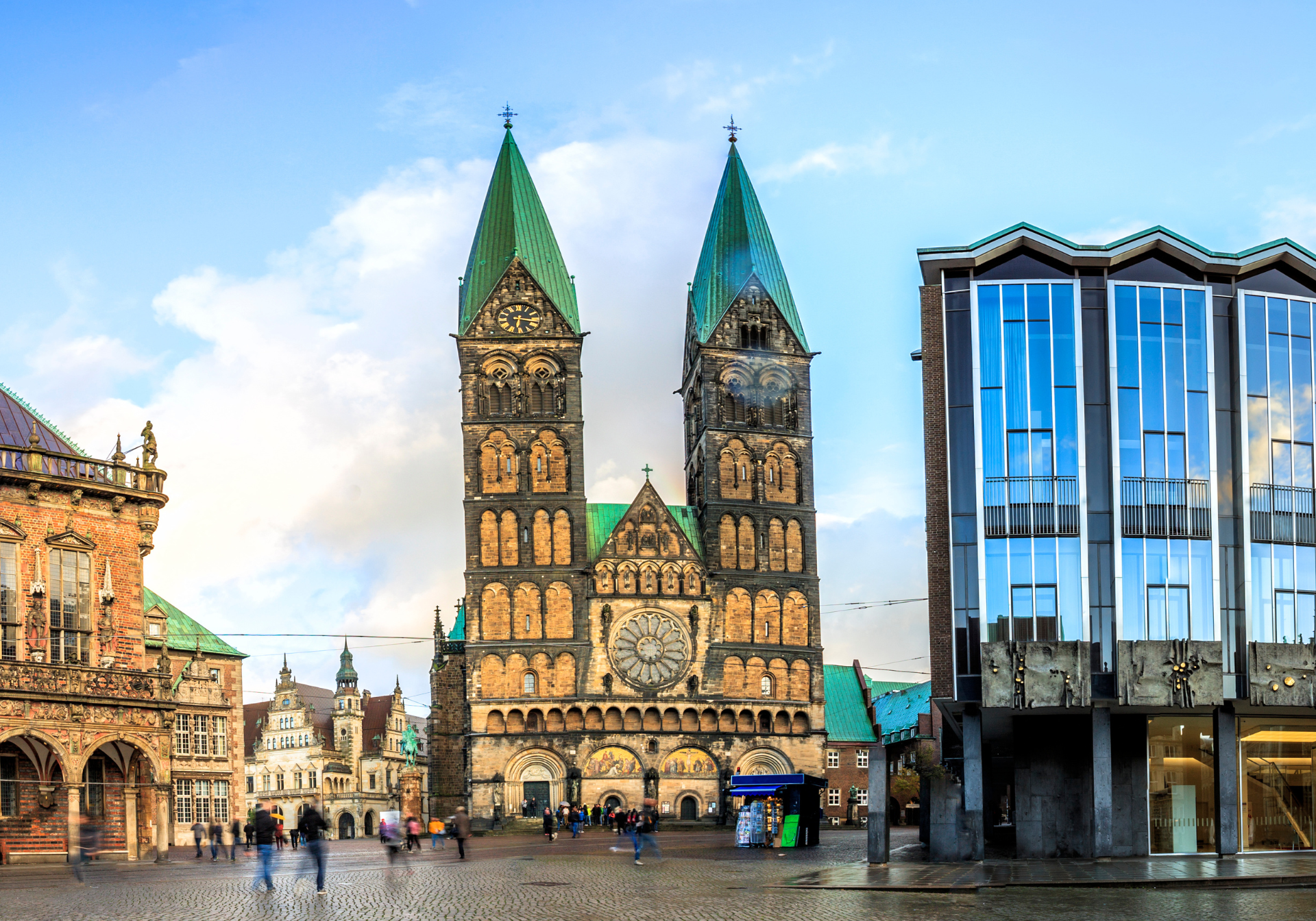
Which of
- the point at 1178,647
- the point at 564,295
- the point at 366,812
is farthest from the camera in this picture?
the point at 366,812

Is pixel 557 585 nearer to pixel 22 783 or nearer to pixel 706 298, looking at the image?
pixel 706 298

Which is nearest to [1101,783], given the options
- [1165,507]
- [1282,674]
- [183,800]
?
[1282,674]

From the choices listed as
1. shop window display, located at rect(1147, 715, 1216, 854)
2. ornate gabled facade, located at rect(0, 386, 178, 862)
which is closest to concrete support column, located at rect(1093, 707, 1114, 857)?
shop window display, located at rect(1147, 715, 1216, 854)

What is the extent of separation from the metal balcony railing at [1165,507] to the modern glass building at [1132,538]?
0.16 feet

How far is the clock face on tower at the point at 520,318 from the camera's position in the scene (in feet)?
302

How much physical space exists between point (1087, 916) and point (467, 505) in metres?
70.0

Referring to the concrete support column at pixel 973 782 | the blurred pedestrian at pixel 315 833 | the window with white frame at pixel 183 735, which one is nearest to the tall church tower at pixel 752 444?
the window with white frame at pixel 183 735

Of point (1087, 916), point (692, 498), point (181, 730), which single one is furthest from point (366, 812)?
point (1087, 916)

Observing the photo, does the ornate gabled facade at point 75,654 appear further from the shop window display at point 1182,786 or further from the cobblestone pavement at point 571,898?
the shop window display at point 1182,786

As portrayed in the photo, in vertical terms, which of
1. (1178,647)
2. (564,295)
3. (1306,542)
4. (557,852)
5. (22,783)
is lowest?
(557,852)

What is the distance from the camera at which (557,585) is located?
291ft

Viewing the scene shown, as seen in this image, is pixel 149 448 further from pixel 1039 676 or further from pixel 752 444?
pixel 752 444

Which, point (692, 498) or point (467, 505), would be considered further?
point (692, 498)

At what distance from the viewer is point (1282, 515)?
3778cm
